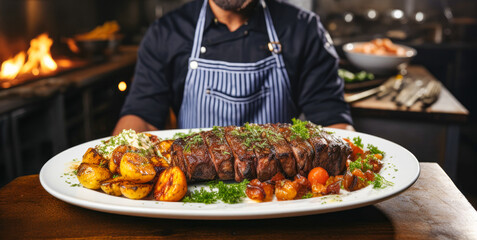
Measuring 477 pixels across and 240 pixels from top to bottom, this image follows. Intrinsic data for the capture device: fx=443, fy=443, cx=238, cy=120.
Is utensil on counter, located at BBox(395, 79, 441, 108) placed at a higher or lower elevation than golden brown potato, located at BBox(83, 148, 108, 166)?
lower

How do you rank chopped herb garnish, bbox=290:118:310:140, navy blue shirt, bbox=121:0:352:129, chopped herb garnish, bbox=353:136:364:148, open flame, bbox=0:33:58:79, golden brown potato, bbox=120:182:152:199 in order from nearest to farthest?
1. golden brown potato, bbox=120:182:152:199
2. chopped herb garnish, bbox=290:118:310:140
3. chopped herb garnish, bbox=353:136:364:148
4. navy blue shirt, bbox=121:0:352:129
5. open flame, bbox=0:33:58:79

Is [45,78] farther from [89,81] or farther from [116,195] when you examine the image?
[116,195]

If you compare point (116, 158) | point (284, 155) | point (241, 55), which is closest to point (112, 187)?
point (116, 158)

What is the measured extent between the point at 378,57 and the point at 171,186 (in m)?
3.33

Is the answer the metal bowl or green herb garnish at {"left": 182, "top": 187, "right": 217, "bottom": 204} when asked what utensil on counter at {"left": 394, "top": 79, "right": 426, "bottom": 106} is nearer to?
the metal bowl

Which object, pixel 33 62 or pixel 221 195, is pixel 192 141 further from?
pixel 33 62

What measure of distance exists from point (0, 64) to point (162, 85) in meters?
2.30

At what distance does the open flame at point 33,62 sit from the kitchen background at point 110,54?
0.30 ft

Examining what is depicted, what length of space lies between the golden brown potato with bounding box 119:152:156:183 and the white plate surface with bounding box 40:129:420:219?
101mm

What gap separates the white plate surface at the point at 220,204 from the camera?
140cm

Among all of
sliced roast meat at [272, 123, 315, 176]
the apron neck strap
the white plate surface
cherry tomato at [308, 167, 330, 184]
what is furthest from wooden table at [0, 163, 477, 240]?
the apron neck strap

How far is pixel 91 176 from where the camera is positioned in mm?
1619

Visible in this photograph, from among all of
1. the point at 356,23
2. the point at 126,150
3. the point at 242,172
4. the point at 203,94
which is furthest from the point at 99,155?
the point at 356,23

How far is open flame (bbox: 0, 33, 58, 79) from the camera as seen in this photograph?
14.3 ft
